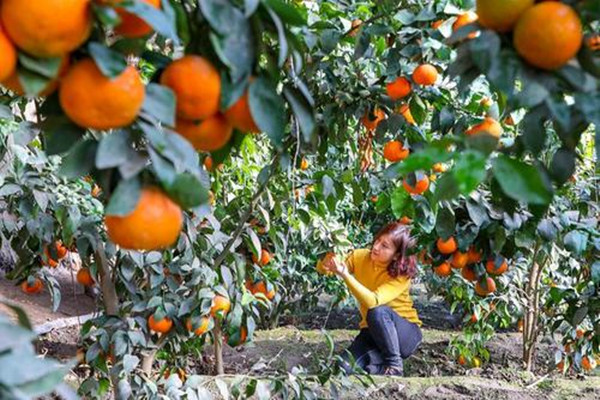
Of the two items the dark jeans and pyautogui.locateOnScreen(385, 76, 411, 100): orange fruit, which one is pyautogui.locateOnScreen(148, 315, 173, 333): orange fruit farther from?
the dark jeans

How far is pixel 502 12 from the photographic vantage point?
617mm

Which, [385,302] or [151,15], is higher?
[151,15]

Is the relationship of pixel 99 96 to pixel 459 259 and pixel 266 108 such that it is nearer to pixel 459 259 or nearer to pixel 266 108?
pixel 266 108

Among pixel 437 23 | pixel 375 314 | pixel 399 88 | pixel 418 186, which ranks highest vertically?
pixel 437 23

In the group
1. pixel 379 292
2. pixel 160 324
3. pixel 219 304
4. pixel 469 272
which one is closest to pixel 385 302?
pixel 379 292

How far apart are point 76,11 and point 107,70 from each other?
0.16 feet

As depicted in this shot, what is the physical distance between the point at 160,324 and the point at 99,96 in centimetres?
126

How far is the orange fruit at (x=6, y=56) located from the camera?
0.52 meters

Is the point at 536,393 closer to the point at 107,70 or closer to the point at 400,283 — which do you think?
the point at 400,283

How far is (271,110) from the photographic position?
628mm

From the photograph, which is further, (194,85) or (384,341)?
(384,341)

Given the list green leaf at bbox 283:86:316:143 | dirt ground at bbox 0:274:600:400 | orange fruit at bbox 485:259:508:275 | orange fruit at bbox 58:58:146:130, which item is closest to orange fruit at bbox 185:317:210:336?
dirt ground at bbox 0:274:600:400

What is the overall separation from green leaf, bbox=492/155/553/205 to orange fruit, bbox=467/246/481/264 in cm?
139

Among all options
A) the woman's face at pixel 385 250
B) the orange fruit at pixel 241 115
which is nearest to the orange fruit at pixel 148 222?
the orange fruit at pixel 241 115
